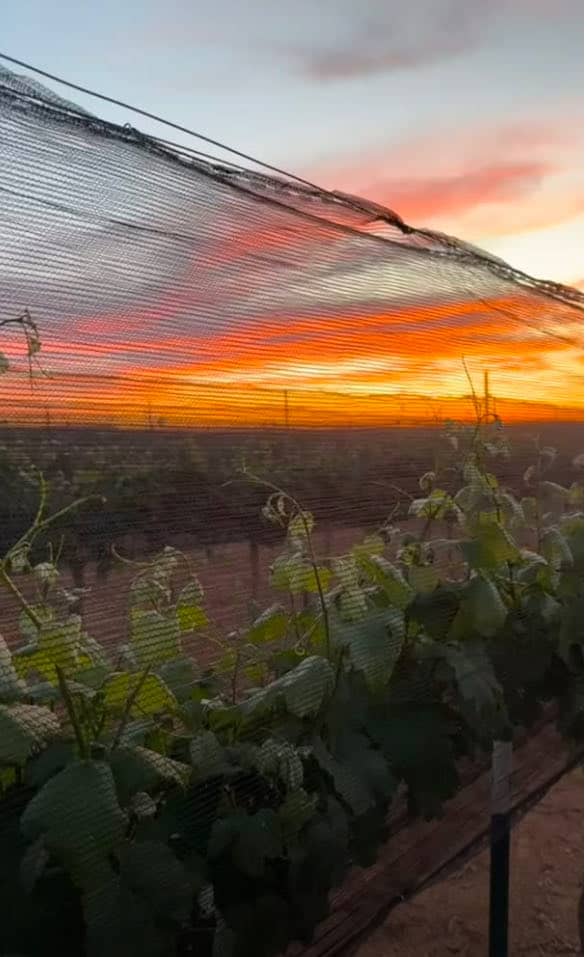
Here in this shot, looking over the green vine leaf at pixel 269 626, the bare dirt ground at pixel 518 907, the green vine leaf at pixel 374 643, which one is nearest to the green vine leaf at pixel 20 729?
the green vine leaf at pixel 269 626

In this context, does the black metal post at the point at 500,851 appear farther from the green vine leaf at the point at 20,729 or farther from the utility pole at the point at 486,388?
the green vine leaf at the point at 20,729

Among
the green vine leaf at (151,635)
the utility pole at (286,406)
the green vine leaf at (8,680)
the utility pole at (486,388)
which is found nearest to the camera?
the green vine leaf at (8,680)

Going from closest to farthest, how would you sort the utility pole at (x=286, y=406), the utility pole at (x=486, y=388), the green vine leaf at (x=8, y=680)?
the green vine leaf at (x=8, y=680) → the utility pole at (x=286, y=406) → the utility pole at (x=486, y=388)

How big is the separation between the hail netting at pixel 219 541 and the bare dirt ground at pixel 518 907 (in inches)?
6.9

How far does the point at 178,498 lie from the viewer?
991 millimetres

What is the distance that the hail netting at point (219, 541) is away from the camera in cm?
89

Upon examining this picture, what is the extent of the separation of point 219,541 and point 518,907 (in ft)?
3.70

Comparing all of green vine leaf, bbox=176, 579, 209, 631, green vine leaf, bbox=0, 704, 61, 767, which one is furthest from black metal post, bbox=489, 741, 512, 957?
green vine leaf, bbox=0, 704, 61, 767

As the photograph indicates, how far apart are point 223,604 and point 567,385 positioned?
110cm

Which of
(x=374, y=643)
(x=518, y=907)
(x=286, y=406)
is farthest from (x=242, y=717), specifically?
(x=518, y=907)

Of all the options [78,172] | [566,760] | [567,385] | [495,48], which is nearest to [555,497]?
[567,385]

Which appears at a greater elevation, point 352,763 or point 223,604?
point 223,604

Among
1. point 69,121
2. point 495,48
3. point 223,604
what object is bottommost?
point 223,604

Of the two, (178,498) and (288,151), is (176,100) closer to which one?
(288,151)
